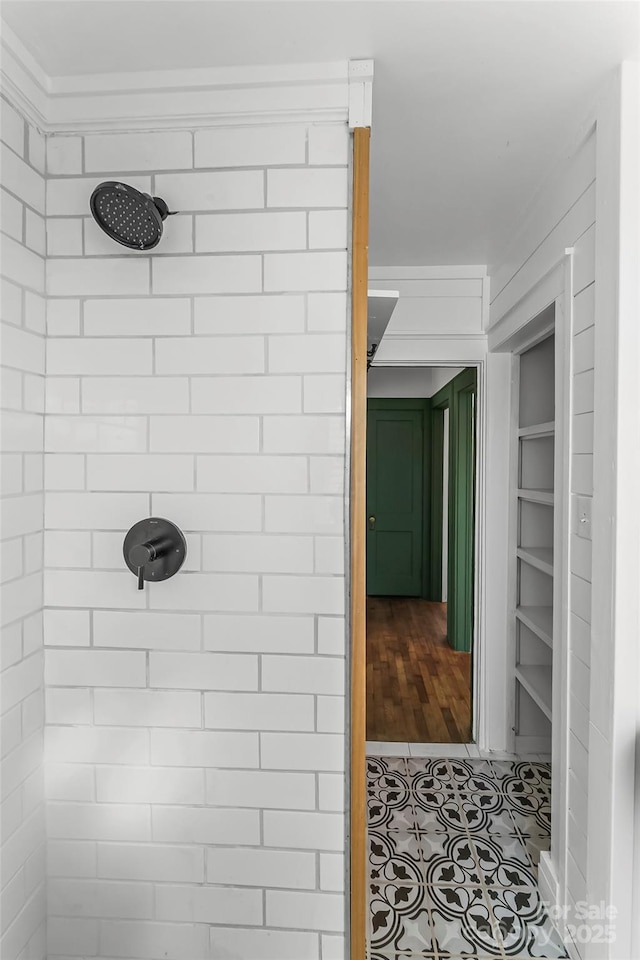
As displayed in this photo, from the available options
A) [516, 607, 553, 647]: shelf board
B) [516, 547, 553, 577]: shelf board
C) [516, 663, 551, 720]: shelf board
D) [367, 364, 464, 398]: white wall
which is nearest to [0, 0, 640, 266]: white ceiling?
[516, 547, 553, 577]: shelf board

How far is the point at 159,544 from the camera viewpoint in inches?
54.9

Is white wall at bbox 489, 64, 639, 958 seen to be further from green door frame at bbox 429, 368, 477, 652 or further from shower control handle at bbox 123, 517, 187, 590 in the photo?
green door frame at bbox 429, 368, 477, 652

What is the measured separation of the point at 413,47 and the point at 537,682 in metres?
2.62

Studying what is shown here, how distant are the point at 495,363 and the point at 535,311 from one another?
32.9 inches

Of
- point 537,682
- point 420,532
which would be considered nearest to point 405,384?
point 420,532

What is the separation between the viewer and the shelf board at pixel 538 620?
2.65m

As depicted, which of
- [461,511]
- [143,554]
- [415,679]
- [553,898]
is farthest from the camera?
[461,511]

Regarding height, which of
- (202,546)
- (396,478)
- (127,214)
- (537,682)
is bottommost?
(537,682)

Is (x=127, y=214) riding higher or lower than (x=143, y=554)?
higher

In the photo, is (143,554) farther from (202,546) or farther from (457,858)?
(457,858)

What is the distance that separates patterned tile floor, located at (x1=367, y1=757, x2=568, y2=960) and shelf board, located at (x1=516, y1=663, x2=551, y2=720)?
447mm

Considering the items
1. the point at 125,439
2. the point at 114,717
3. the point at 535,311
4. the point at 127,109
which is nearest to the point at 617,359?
the point at 535,311

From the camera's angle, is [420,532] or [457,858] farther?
[420,532]

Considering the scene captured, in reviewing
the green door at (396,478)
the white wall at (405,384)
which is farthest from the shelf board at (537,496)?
the white wall at (405,384)
